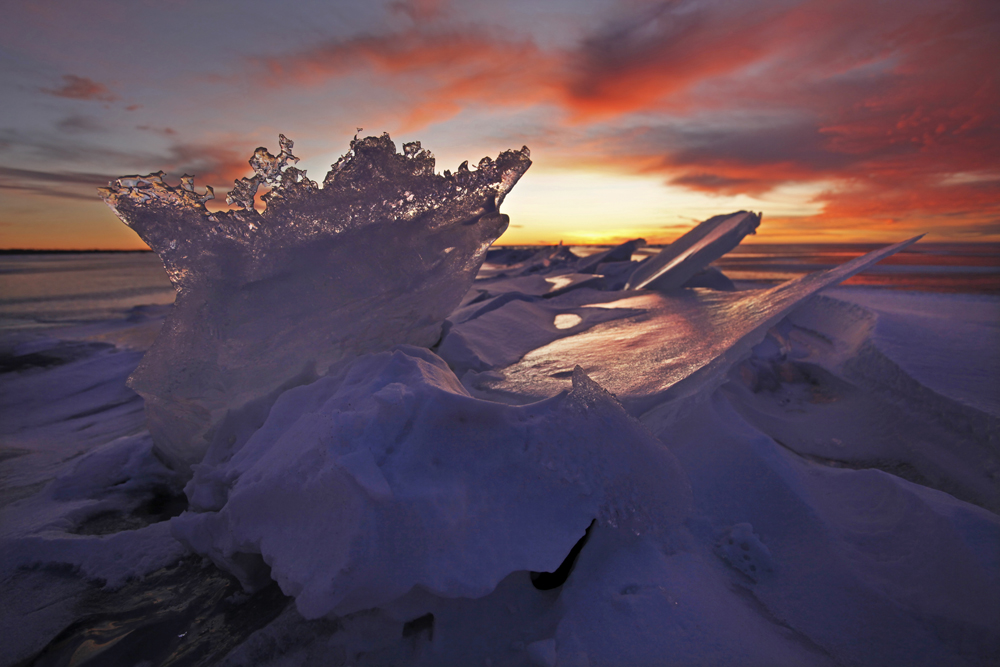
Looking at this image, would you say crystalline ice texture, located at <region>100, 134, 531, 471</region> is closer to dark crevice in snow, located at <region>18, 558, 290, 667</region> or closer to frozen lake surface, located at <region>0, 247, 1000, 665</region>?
frozen lake surface, located at <region>0, 247, 1000, 665</region>

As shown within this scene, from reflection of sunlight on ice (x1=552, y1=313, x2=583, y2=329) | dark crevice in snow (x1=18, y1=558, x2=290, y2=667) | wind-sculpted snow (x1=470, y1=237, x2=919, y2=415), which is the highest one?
wind-sculpted snow (x1=470, y1=237, x2=919, y2=415)

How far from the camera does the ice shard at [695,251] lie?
162 inches

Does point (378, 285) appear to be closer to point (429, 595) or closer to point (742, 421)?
point (429, 595)

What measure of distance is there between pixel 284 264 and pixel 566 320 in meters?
2.64

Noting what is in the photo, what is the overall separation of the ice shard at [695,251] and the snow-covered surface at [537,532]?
229 centimetres

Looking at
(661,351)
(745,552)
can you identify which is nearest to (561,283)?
(661,351)

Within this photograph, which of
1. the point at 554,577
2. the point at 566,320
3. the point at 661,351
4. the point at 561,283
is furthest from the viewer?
the point at 561,283

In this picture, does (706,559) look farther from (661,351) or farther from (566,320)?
(566,320)

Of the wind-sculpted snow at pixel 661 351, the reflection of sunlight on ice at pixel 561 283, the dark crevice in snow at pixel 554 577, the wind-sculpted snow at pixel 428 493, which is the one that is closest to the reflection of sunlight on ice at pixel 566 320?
the wind-sculpted snow at pixel 661 351

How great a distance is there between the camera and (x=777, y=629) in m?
1.05

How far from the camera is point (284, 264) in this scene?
5.94 feet

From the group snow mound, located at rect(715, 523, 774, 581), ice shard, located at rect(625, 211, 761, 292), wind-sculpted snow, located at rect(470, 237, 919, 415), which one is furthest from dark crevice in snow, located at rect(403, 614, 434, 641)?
ice shard, located at rect(625, 211, 761, 292)

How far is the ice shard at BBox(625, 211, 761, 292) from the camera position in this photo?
13.5 feet

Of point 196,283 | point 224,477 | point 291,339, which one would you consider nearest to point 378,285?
point 291,339
